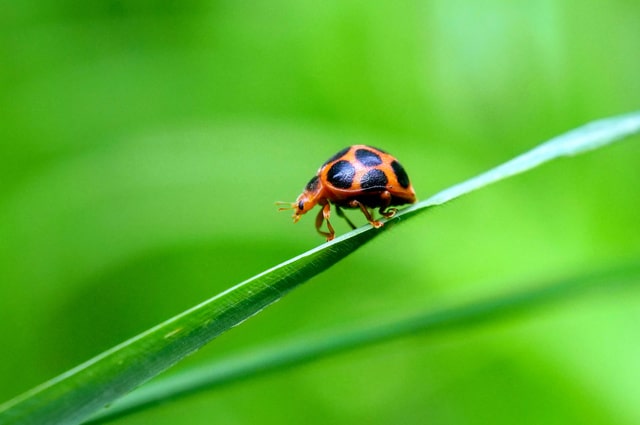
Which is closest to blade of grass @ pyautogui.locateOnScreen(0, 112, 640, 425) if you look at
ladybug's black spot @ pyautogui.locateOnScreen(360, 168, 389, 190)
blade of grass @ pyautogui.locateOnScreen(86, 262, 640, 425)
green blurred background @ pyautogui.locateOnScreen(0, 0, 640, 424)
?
blade of grass @ pyautogui.locateOnScreen(86, 262, 640, 425)

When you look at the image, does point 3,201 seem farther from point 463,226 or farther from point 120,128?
→ point 463,226

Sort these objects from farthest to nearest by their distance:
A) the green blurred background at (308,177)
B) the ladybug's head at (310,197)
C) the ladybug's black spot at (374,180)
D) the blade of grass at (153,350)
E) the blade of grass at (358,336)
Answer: the green blurred background at (308,177)
the ladybug's head at (310,197)
the ladybug's black spot at (374,180)
the blade of grass at (358,336)
the blade of grass at (153,350)

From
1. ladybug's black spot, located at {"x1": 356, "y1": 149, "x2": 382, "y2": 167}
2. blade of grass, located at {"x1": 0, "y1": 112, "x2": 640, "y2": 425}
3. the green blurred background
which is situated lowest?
the green blurred background

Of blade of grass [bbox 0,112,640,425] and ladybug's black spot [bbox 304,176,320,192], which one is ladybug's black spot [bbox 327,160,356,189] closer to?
ladybug's black spot [bbox 304,176,320,192]

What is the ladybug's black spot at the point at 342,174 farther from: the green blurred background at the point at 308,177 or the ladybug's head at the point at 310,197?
the green blurred background at the point at 308,177

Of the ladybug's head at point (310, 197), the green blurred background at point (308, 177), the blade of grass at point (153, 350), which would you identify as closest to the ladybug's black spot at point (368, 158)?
the ladybug's head at point (310, 197)
